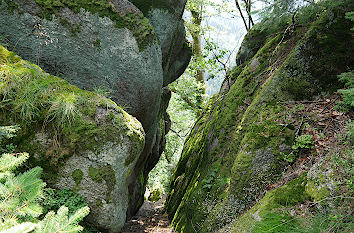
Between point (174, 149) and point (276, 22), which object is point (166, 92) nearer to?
point (276, 22)

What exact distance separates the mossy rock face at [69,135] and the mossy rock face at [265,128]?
2039 millimetres

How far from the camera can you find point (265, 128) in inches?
184

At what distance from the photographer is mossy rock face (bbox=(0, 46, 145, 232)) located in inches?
146

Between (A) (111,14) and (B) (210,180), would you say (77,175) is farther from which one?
(A) (111,14)

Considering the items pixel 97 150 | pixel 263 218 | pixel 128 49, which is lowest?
pixel 263 218

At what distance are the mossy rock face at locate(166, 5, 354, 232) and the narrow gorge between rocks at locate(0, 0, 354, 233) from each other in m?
0.02

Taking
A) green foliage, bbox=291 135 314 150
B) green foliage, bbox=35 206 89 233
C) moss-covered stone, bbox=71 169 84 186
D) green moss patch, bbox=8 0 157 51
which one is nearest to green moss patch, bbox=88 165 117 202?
moss-covered stone, bbox=71 169 84 186

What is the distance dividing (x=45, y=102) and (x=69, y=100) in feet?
1.22

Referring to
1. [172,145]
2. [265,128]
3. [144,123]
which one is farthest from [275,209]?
[172,145]

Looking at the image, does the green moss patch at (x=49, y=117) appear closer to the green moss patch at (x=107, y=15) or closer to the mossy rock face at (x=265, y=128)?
the green moss patch at (x=107, y=15)

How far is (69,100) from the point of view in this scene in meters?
3.94

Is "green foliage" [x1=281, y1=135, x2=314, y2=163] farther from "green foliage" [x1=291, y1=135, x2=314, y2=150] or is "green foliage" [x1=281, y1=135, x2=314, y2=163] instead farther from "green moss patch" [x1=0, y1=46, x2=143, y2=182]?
"green moss patch" [x1=0, y1=46, x2=143, y2=182]

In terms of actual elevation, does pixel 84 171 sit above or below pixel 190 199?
above

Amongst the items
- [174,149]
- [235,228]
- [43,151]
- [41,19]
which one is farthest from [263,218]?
[174,149]
